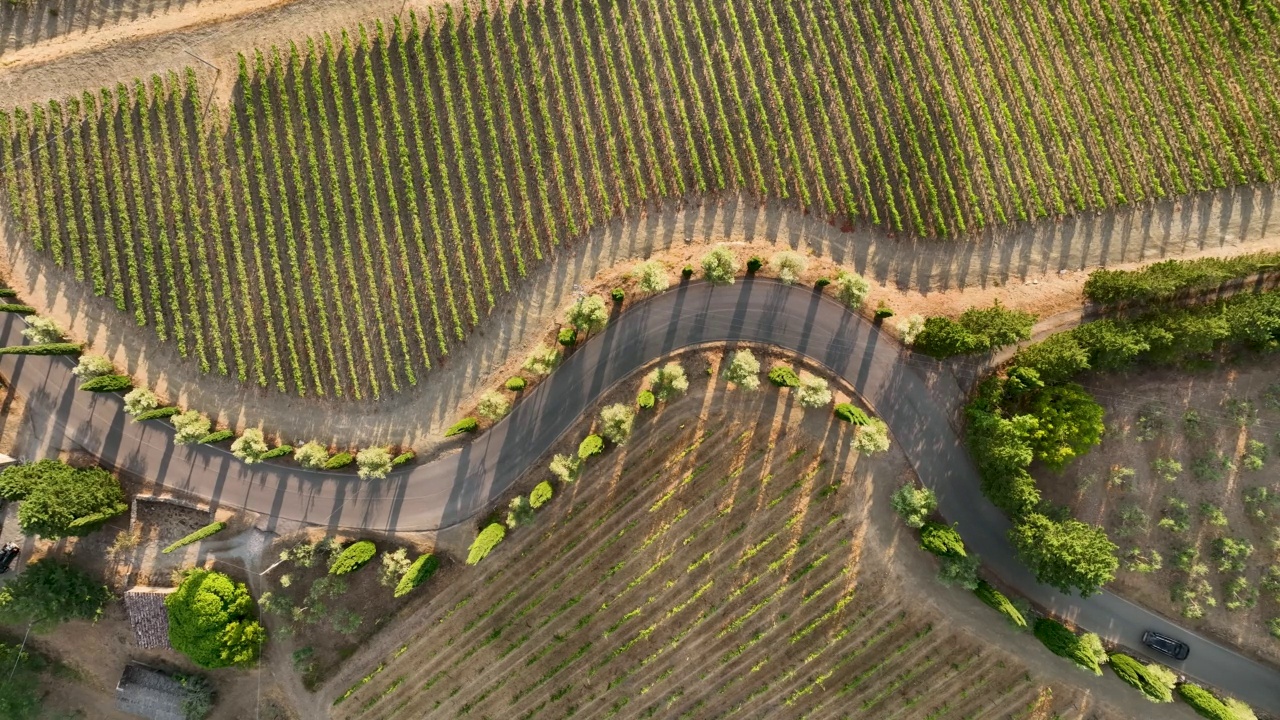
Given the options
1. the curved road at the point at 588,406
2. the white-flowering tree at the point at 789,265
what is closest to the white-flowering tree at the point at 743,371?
the curved road at the point at 588,406

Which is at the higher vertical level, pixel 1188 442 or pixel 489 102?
pixel 489 102

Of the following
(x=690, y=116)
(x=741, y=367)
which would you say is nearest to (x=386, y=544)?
(x=741, y=367)

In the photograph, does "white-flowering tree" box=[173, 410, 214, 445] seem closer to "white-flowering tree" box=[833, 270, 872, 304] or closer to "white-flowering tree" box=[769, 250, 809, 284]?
"white-flowering tree" box=[769, 250, 809, 284]

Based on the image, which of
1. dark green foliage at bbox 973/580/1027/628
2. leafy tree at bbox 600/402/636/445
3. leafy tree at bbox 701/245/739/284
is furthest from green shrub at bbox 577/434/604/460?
dark green foliage at bbox 973/580/1027/628

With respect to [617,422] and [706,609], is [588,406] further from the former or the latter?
[706,609]

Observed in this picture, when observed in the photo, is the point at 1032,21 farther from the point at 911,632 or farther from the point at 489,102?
the point at 911,632

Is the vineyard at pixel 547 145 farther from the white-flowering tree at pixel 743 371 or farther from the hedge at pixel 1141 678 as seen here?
the hedge at pixel 1141 678

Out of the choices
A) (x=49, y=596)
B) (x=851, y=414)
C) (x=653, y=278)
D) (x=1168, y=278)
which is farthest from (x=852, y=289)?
(x=49, y=596)
